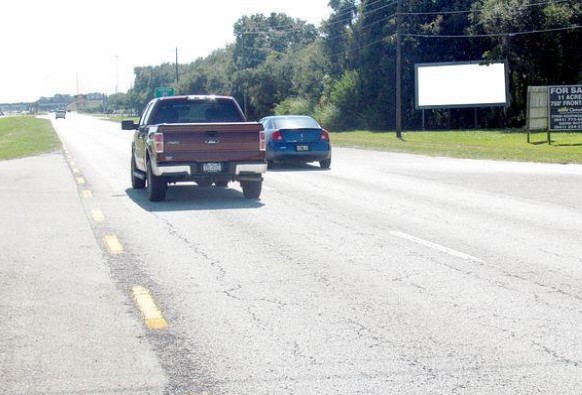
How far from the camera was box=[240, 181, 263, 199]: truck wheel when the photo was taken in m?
17.3

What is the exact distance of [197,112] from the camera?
18.8 m

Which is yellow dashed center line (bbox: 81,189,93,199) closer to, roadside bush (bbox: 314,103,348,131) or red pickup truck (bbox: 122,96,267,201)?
red pickup truck (bbox: 122,96,267,201)

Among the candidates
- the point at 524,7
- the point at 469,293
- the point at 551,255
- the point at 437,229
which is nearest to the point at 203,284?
the point at 469,293

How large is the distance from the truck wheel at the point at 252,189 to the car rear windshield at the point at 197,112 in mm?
1756

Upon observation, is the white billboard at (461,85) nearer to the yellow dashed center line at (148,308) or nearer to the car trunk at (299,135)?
the car trunk at (299,135)

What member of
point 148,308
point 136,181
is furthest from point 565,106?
point 148,308

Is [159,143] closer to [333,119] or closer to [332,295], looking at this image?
[332,295]

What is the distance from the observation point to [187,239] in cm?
1188

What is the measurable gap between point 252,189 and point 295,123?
905 centimetres

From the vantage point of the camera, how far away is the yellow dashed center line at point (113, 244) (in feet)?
35.7

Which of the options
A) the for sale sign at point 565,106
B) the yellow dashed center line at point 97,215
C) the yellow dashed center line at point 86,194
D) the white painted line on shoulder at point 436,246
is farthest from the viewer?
the for sale sign at point 565,106

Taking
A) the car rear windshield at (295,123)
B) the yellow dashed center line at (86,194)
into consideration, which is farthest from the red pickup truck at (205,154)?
the car rear windshield at (295,123)

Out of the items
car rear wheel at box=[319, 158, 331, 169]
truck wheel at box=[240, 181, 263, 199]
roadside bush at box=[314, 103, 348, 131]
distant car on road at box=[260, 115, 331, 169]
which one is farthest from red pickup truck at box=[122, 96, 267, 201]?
roadside bush at box=[314, 103, 348, 131]

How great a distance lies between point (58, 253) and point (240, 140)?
6445mm
